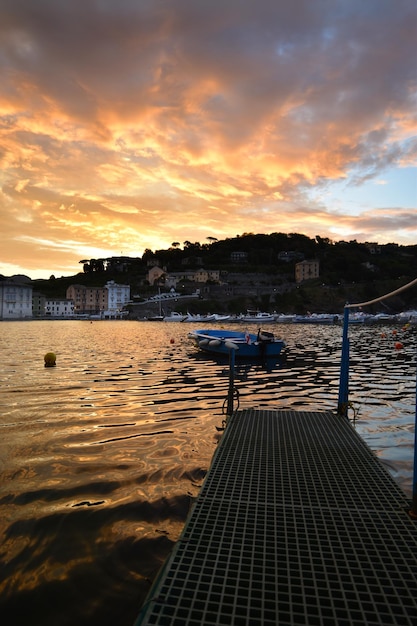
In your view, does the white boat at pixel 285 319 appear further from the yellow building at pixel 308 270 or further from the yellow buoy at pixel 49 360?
the yellow buoy at pixel 49 360

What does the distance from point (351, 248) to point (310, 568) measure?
202 meters

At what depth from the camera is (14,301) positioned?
452ft

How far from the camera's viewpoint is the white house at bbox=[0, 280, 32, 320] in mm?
135875

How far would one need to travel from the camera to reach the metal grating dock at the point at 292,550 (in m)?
2.96

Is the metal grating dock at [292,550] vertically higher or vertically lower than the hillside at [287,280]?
lower

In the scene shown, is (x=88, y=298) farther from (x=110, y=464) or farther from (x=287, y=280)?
(x=110, y=464)

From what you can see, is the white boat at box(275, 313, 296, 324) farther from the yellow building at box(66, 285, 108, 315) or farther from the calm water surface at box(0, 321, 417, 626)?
the calm water surface at box(0, 321, 417, 626)

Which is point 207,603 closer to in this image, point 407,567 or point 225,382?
point 407,567

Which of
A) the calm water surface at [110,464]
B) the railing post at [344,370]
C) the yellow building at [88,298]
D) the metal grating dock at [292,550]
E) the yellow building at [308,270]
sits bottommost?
the calm water surface at [110,464]

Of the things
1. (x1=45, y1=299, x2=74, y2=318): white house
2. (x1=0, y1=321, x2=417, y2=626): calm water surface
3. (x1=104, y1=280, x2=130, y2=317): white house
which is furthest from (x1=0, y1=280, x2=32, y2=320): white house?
(x1=0, y1=321, x2=417, y2=626): calm water surface

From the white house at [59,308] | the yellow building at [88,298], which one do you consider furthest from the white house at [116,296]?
the white house at [59,308]

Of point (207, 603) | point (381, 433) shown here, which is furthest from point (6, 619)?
point (381, 433)

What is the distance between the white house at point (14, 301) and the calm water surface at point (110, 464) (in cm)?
13287

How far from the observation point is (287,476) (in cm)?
569
